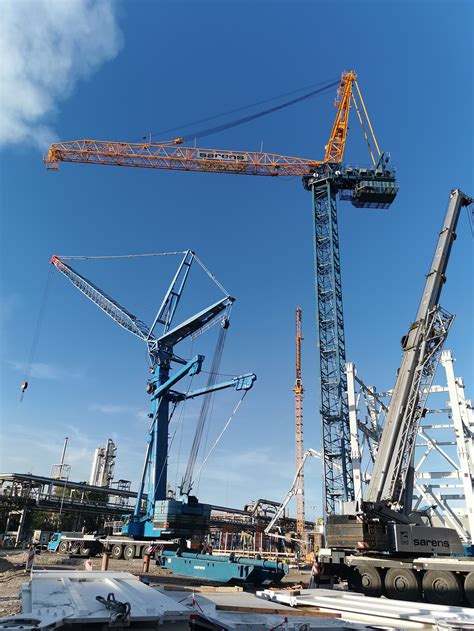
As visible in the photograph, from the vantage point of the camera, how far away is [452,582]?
1234cm

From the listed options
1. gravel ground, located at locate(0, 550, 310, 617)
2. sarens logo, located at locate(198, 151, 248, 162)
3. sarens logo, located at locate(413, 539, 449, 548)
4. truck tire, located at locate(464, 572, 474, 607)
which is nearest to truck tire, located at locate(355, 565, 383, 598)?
sarens logo, located at locate(413, 539, 449, 548)

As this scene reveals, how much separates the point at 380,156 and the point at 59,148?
104 ft

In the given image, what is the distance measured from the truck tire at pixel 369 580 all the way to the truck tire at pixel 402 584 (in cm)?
26

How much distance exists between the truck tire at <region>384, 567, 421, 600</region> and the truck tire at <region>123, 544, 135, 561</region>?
784 inches

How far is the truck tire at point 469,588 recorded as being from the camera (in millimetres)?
11977

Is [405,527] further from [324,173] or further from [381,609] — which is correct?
[324,173]

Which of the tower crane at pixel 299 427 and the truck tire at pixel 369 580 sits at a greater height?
the tower crane at pixel 299 427

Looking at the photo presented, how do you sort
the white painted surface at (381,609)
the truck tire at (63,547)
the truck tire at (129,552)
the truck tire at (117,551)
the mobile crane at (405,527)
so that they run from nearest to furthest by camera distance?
1. the white painted surface at (381,609)
2. the mobile crane at (405,527)
3. the truck tire at (129,552)
4. the truck tire at (117,551)
5. the truck tire at (63,547)

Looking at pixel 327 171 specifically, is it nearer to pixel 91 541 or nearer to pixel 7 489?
pixel 91 541

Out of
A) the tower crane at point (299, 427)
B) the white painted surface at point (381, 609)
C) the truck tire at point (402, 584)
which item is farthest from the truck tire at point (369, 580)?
the tower crane at point (299, 427)

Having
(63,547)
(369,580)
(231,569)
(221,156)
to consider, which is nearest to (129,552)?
(63,547)

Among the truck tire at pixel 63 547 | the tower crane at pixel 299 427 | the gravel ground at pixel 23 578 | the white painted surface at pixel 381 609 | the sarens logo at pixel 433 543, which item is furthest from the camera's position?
the tower crane at pixel 299 427

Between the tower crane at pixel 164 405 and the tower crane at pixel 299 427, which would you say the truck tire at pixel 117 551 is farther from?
the tower crane at pixel 299 427

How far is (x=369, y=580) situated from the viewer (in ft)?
45.6
